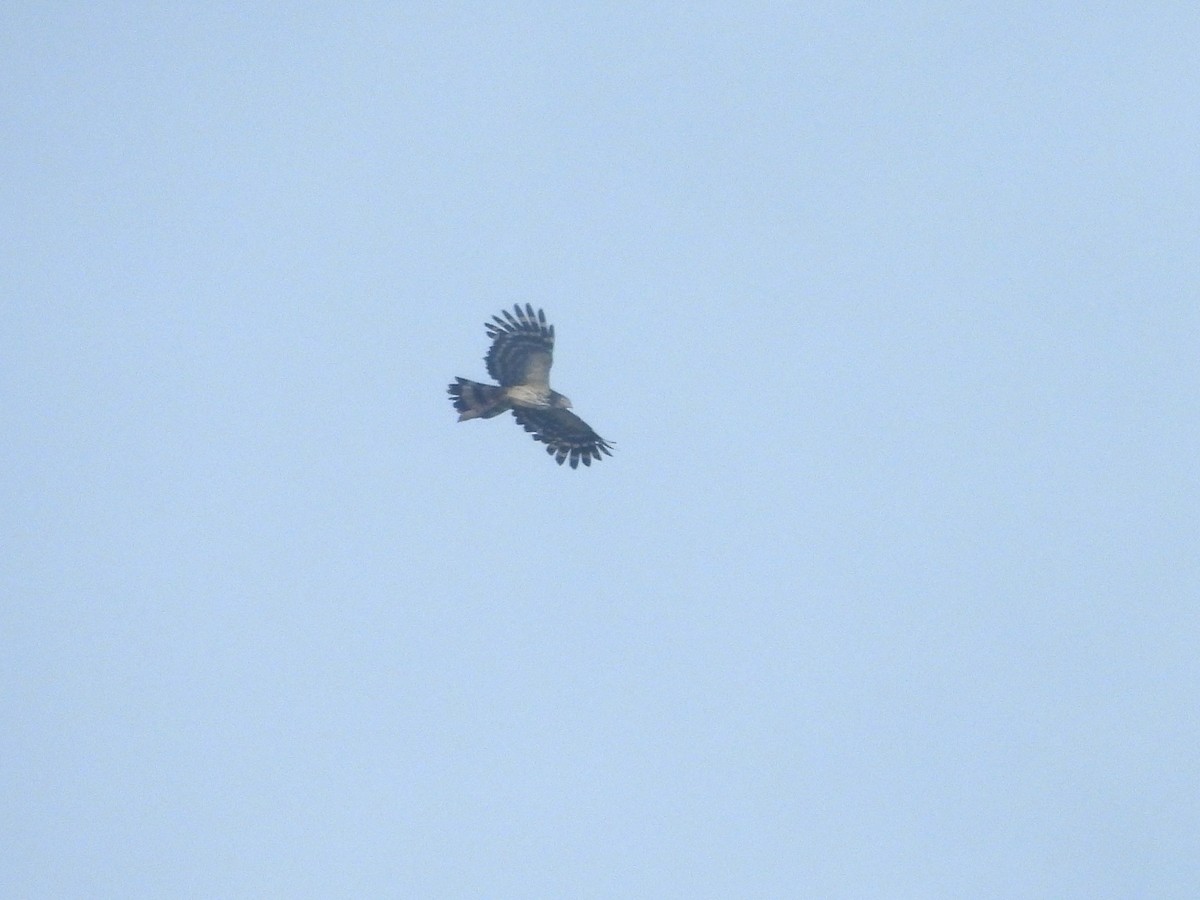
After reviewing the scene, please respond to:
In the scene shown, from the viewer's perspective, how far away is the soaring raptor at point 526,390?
85.3 ft

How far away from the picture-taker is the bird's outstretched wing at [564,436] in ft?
88.5

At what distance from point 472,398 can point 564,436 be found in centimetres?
245

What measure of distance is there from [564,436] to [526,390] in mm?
1630

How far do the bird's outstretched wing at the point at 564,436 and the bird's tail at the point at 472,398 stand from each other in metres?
0.98

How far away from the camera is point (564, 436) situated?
27.4 meters

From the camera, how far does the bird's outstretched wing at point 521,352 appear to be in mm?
26500

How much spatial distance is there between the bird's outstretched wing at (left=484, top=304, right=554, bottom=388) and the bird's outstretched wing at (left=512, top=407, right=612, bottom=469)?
2.49 feet

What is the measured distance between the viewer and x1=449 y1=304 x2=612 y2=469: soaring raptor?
2600cm

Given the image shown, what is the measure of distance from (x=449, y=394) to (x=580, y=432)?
2967mm

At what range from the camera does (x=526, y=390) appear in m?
26.3

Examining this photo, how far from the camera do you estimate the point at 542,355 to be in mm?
26609

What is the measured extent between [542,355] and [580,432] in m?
1.86

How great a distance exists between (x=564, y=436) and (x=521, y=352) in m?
2.10

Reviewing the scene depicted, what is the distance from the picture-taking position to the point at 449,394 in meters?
26.0
